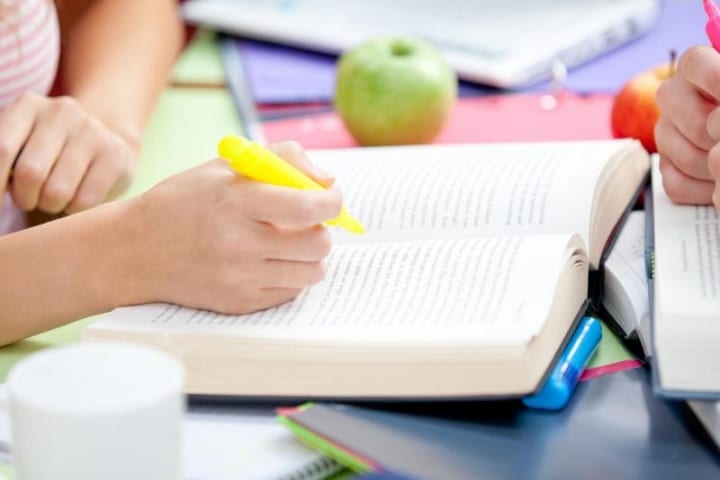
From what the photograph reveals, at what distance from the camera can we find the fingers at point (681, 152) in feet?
2.47

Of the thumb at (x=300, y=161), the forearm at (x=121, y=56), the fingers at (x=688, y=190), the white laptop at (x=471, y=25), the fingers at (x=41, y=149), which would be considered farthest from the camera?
the white laptop at (x=471, y=25)

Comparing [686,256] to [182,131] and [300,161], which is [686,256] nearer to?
[300,161]

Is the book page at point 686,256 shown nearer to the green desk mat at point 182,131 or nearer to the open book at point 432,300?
the open book at point 432,300

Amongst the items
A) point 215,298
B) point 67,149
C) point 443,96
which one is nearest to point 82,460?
point 215,298

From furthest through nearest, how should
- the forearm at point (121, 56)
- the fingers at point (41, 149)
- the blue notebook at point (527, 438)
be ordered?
the forearm at point (121, 56)
the fingers at point (41, 149)
the blue notebook at point (527, 438)

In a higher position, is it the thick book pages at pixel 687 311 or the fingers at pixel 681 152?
the fingers at pixel 681 152

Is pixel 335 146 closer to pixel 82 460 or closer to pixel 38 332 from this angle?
pixel 38 332

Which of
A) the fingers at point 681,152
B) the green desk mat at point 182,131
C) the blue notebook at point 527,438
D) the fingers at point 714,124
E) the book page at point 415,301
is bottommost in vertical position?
the green desk mat at point 182,131

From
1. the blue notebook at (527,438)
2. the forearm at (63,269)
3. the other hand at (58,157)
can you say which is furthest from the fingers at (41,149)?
the blue notebook at (527,438)

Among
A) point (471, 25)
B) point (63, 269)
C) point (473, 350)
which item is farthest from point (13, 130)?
point (471, 25)

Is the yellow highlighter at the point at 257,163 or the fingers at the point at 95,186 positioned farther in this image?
the fingers at the point at 95,186

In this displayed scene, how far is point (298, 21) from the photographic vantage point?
1.35 meters

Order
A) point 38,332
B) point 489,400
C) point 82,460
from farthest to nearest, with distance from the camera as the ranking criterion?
1. point 38,332
2. point 489,400
3. point 82,460

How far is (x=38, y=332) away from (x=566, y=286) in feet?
1.02
